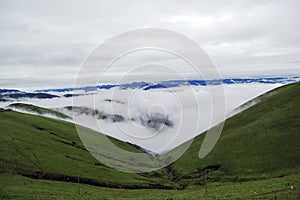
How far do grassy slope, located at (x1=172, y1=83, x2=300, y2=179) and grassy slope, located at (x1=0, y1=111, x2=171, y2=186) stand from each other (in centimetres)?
2315

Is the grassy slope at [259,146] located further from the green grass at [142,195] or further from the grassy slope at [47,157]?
the green grass at [142,195]

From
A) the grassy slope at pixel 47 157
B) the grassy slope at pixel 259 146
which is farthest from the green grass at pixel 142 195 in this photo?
the grassy slope at pixel 259 146

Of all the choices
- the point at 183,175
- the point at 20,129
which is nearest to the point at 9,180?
the point at 20,129

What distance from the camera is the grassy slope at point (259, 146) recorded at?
93.8 metres

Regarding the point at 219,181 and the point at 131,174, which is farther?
the point at 131,174

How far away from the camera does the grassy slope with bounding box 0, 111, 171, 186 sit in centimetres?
8544

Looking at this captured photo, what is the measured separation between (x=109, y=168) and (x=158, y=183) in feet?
61.5

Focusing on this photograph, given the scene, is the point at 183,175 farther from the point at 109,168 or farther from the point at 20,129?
the point at 20,129

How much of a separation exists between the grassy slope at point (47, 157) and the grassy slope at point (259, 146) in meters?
23.1

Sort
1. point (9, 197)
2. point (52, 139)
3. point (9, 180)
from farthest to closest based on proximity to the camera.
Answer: point (52, 139)
point (9, 180)
point (9, 197)

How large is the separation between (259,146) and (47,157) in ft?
227

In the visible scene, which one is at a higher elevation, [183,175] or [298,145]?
[298,145]

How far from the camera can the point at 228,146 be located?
11956 centimetres

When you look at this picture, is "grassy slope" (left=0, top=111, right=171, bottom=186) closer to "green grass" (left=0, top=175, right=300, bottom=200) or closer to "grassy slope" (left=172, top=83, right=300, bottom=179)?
"green grass" (left=0, top=175, right=300, bottom=200)
